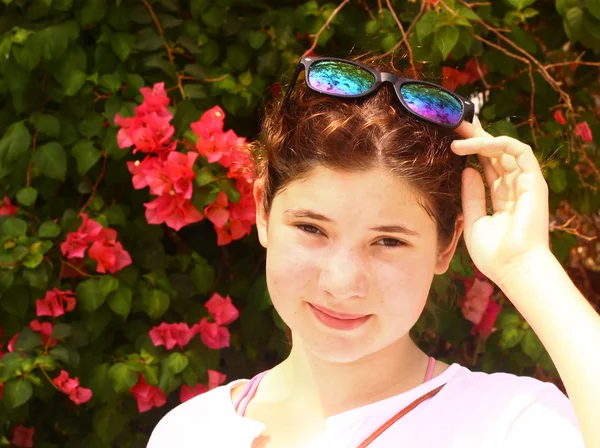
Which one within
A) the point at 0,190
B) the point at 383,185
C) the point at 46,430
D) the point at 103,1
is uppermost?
the point at 383,185

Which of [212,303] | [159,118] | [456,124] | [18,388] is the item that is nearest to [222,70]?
[159,118]

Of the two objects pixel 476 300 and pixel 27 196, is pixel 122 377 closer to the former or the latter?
pixel 27 196

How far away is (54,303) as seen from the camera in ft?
7.17

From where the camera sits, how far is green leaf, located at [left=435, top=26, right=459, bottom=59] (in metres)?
2.05

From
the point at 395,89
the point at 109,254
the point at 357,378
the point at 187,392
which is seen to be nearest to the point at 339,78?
the point at 395,89

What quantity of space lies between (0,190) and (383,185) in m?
1.21

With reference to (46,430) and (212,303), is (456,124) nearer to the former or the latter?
(212,303)

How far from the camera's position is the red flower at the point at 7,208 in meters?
2.21

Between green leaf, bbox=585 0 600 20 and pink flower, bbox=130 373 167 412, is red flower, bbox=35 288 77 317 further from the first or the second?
green leaf, bbox=585 0 600 20

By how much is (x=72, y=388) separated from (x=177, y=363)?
241mm

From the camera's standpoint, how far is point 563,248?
226cm

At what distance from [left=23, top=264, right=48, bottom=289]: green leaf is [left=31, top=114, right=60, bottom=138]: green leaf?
0.31 metres

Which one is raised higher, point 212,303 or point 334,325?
point 334,325

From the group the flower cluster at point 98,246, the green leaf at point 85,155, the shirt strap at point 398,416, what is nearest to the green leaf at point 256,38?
the green leaf at point 85,155
